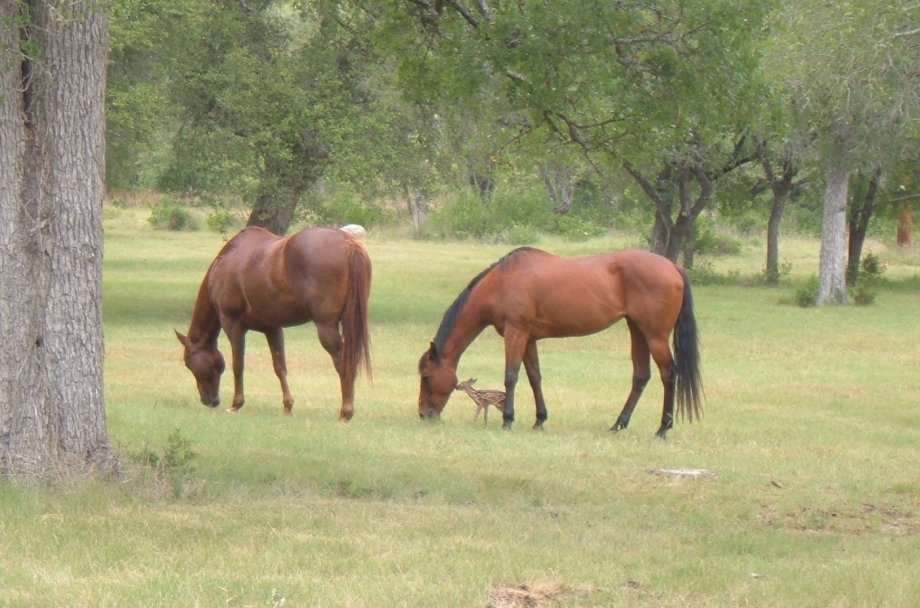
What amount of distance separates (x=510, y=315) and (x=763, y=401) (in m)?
4.43

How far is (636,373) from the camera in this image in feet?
43.5

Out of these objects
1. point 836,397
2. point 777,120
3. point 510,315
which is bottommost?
point 836,397

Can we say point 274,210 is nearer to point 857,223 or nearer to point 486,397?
point 486,397

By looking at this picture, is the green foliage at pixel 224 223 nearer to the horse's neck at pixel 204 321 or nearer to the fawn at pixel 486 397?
the horse's neck at pixel 204 321

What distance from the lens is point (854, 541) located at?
7852mm

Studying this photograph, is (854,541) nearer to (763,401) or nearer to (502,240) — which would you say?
(763,401)

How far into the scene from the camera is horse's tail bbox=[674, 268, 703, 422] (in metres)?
12.7

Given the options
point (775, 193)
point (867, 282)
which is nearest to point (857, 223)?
point (867, 282)

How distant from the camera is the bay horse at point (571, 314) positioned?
42.2ft

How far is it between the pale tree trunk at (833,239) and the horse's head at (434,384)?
18514 mm

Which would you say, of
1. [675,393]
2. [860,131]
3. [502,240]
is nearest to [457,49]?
[675,393]

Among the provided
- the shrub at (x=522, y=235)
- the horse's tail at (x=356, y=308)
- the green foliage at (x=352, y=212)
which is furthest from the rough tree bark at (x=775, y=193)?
the horse's tail at (x=356, y=308)

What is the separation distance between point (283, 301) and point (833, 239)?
64.1 ft

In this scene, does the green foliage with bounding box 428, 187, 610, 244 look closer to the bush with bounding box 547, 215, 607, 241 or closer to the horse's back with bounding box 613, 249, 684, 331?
the bush with bounding box 547, 215, 607, 241
